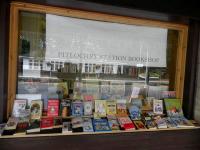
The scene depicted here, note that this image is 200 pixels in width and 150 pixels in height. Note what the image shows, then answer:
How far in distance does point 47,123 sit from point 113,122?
2.56 ft

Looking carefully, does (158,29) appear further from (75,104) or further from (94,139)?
(94,139)

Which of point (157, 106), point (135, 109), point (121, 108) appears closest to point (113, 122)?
point (121, 108)

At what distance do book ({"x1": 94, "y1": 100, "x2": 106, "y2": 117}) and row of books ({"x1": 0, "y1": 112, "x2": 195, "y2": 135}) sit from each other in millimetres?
63

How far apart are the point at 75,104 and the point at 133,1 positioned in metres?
1.41

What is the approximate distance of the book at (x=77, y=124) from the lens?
2161mm

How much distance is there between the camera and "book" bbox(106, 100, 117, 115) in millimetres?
2484

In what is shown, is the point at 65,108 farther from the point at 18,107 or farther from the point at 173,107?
the point at 173,107

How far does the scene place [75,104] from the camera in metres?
2.42

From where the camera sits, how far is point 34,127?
6.82 ft

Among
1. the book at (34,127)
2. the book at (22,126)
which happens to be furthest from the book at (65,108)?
the book at (22,126)

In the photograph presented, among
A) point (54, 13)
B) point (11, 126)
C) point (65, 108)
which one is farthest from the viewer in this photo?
point (65, 108)

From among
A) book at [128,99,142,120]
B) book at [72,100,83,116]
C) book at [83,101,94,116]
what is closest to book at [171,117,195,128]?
book at [128,99,142,120]

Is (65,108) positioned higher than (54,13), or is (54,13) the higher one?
(54,13)

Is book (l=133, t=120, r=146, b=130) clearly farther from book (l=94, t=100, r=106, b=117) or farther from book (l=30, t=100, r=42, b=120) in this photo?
book (l=30, t=100, r=42, b=120)
